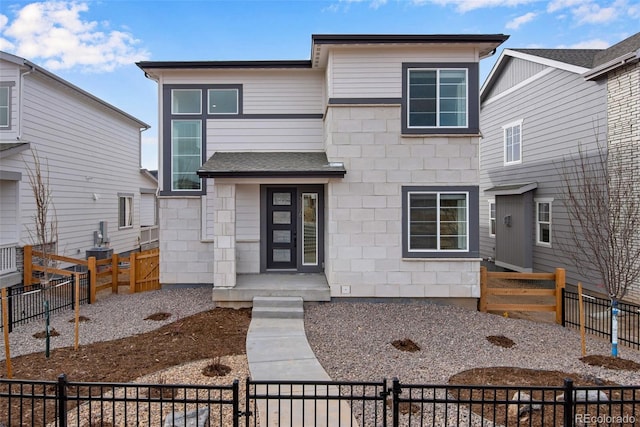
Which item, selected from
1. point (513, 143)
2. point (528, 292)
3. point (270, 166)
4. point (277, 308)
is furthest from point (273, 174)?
point (513, 143)

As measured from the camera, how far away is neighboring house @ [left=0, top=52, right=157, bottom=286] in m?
10.8

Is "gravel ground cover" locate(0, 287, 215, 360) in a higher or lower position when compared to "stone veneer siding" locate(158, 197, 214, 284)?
lower

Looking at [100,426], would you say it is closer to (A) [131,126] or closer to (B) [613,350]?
(B) [613,350]

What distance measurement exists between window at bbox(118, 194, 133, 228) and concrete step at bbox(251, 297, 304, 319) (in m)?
11.5

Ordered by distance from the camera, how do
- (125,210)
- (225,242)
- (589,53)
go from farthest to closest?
1. (125,210)
2. (589,53)
3. (225,242)

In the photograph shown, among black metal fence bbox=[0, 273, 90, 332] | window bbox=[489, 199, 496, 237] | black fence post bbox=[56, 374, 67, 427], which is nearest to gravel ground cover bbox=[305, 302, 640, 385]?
black fence post bbox=[56, 374, 67, 427]

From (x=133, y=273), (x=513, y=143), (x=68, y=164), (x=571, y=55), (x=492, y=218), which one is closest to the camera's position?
(x=133, y=273)

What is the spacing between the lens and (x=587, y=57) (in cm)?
1216

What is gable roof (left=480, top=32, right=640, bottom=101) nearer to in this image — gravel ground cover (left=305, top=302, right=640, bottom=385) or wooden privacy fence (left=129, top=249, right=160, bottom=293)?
gravel ground cover (left=305, top=302, right=640, bottom=385)

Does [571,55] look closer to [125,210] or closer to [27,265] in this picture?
[27,265]

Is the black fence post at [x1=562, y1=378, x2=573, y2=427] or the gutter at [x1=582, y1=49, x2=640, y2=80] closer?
the black fence post at [x1=562, y1=378, x2=573, y2=427]

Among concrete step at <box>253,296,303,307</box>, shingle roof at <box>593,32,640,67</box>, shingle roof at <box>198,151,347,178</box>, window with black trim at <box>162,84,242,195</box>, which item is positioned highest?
shingle roof at <box>593,32,640,67</box>

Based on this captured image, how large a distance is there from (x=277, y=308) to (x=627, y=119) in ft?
33.7

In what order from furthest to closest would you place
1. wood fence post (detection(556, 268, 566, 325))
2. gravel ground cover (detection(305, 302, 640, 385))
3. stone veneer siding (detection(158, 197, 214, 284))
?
stone veneer siding (detection(158, 197, 214, 284))
wood fence post (detection(556, 268, 566, 325))
gravel ground cover (detection(305, 302, 640, 385))
